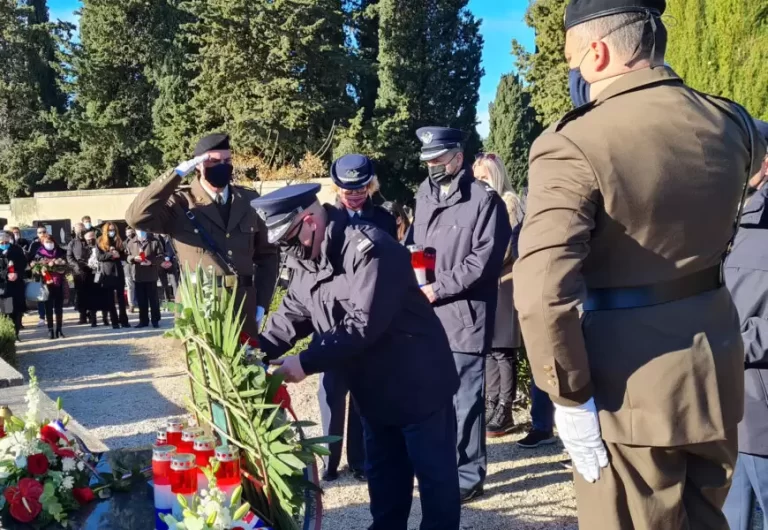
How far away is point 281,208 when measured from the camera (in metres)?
2.84

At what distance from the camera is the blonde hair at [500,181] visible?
192 inches

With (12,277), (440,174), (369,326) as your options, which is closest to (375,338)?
(369,326)

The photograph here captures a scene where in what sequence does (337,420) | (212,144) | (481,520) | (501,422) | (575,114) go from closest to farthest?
(575,114), (481,520), (212,144), (337,420), (501,422)

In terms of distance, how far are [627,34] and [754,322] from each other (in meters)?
1.30

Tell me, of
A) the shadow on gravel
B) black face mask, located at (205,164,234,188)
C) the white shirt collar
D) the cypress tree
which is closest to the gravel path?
the shadow on gravel

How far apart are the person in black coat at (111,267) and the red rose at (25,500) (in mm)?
10094

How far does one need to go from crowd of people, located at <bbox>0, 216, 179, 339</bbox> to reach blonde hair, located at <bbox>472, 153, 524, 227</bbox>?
7.90 m

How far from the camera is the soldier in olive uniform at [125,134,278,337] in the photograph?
171 inches

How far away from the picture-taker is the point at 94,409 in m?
7.18

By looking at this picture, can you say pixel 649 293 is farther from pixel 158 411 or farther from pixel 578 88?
pixel 158 411

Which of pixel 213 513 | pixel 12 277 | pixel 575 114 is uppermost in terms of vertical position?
pixel 575 114

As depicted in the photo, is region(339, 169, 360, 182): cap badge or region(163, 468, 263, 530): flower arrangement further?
region(339, 169, 360, 182): cap badge

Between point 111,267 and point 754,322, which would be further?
point 111,267

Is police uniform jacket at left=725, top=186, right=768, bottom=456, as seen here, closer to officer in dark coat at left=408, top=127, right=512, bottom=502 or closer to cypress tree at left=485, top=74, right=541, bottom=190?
officer in dark coat at left=408, top=127, right=512, bottom=502
